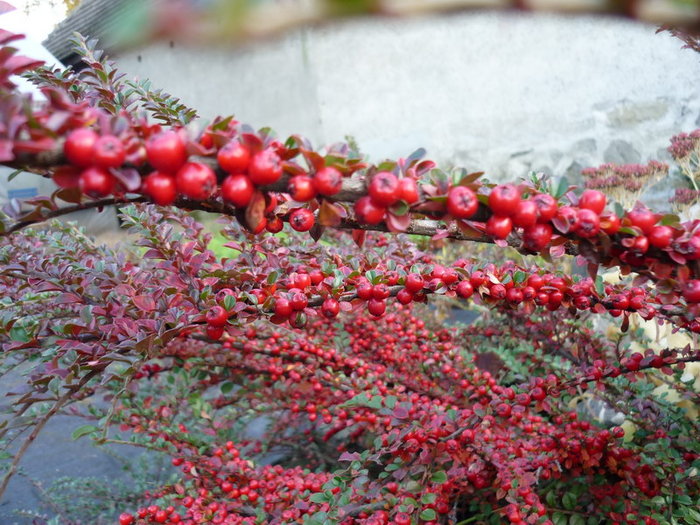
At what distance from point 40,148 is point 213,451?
1.12 metres

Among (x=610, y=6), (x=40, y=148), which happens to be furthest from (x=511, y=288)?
(x=610, y=6)

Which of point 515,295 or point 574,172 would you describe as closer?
point 515,295

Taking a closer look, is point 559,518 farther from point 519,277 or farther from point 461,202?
point 461,202

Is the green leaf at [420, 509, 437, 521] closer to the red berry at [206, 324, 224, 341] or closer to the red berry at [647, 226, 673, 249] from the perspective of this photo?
the red berry at [206, 324, 224, 341]

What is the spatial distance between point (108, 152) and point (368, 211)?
229mm

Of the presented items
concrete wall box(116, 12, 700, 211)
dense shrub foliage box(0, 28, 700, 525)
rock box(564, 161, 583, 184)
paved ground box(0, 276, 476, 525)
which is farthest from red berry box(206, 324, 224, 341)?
rock box(564, 161, 583, 184)

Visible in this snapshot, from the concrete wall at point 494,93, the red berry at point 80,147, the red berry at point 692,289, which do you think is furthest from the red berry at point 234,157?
the concrete wall at point 494,93

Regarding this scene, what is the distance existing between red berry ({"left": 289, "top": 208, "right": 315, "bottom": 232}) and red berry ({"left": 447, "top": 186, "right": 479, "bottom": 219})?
18cm

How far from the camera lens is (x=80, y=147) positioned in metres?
0.43

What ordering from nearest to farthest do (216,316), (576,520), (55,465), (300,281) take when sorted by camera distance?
(216,316) < (300,281) < (576,520) < (55,465)

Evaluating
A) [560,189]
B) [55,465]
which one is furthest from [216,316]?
[55,465]

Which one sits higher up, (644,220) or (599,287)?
(644,220)

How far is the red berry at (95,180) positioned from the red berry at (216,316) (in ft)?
1.21

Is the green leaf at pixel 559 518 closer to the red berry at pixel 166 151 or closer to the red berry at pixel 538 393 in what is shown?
the red berry at pixel 538 393
